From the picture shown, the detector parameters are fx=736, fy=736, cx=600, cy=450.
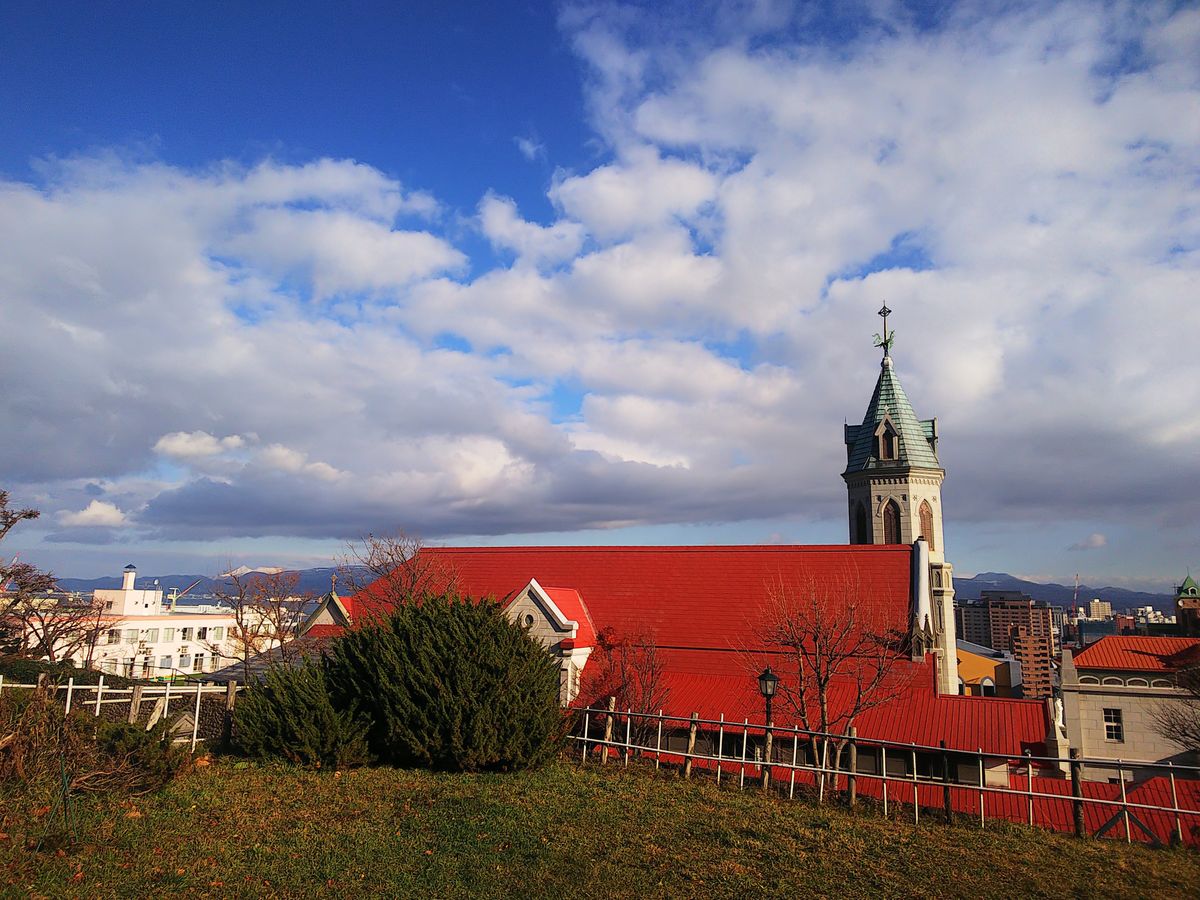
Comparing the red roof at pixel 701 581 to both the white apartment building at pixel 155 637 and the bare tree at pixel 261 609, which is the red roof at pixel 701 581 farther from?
the white apartment building at pixel 155 637

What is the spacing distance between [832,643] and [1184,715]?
89.7ft

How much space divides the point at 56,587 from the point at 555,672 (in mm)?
35162

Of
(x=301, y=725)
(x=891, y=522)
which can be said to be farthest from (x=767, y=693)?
(x=891, y=522)

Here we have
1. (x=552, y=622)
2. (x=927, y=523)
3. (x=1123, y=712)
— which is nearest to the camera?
(x=552, y=622)

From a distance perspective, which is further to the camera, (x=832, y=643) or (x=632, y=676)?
(x=632, y=676)

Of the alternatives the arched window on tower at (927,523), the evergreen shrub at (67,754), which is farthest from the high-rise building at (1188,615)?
the evergreen shrub at (67,754)

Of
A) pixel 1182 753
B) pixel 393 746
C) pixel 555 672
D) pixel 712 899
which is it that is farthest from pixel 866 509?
pixel 712 899

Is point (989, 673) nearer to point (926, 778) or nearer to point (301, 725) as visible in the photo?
point (926, 778)

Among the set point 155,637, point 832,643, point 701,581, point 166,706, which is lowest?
point 155,637

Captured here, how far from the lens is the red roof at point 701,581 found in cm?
2838

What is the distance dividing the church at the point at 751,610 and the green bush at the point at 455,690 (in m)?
3.24

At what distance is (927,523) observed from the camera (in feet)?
130

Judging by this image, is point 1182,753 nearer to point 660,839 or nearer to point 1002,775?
point 1002,775

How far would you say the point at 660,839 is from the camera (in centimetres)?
1130
